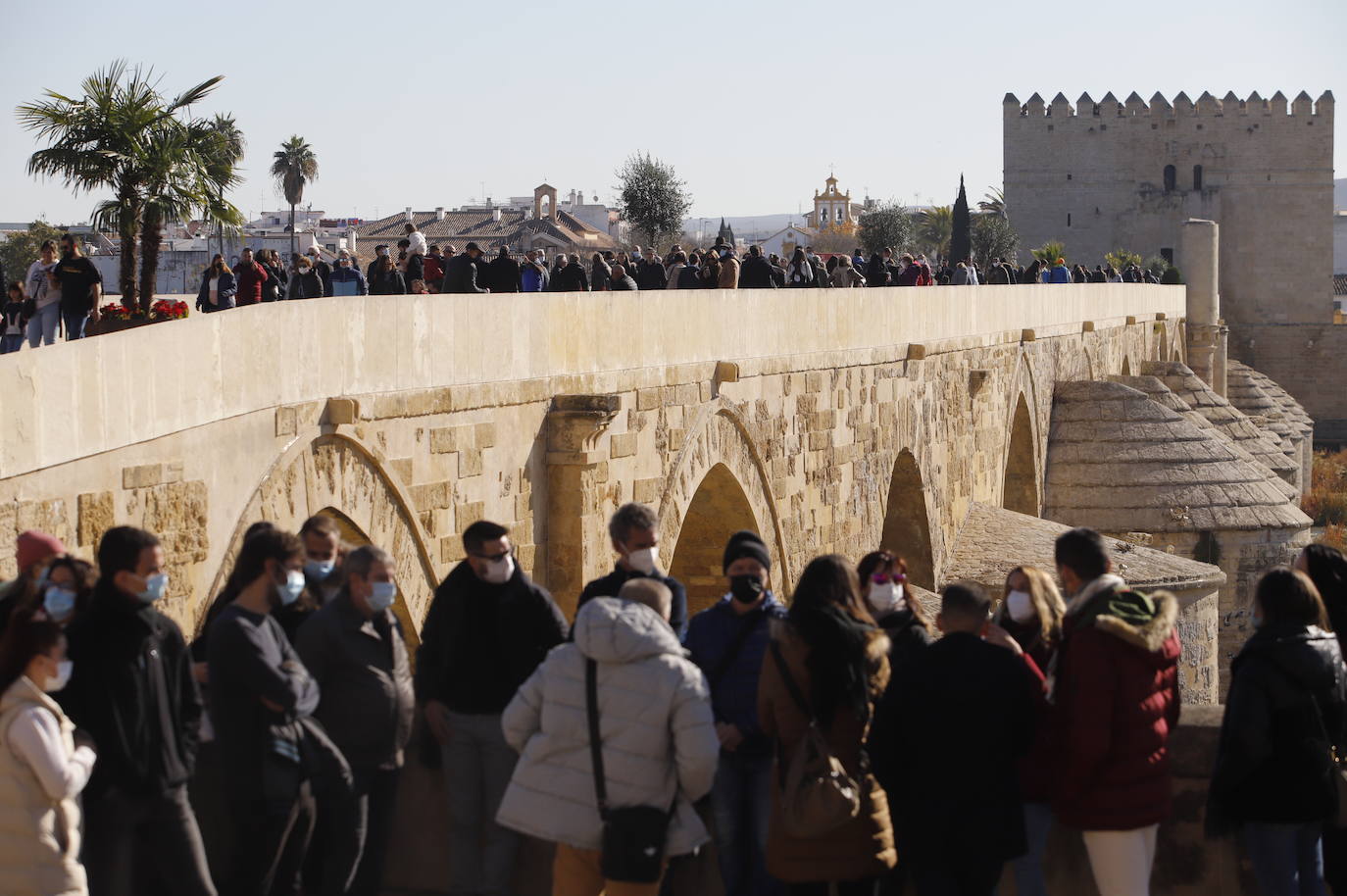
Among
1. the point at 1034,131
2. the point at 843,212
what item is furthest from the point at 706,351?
the point at 843,212

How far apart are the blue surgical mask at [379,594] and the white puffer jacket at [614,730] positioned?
531mm

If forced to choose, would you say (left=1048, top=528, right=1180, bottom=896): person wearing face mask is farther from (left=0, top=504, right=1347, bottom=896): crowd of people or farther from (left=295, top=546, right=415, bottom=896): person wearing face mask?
(left=295, top=546, right=415, bottom=896): person wearing face mask

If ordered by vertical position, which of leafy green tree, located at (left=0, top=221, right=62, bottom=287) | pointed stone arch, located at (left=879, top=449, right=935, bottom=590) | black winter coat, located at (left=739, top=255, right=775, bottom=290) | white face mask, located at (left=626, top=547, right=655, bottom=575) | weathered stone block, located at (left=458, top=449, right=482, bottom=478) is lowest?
pointed stone arch, located at (left=879, top=449, right=935, bottom=590)

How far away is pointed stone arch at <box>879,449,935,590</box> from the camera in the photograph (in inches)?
585

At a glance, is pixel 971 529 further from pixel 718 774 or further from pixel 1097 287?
pixel 718 774

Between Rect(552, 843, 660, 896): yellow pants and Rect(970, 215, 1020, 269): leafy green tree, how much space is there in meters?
46.7

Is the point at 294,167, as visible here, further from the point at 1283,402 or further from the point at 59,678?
the point at 59,678

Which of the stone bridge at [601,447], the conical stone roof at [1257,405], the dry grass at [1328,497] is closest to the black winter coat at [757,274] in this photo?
the stone bridge at [601,447]

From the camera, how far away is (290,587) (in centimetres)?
431

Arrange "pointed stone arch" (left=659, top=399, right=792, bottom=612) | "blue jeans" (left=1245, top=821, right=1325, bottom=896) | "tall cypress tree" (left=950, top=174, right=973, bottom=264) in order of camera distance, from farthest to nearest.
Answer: "tall cypress tree" (left=950, top=174, right=973, bottom=264) < "pointed stone arch" (left=659, top=399, right=792, bottom=612) < "blue jeans" (left=1245, top=821, right=1325, bottom=896)

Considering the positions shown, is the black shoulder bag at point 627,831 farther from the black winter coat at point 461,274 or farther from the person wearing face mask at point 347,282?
the person wearing face mask at point 347,282

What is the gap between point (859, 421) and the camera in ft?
42.6

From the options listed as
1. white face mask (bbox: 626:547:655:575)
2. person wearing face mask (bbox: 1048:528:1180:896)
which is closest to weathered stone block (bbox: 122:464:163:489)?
white face mask (bbox: 626:547:655:575)

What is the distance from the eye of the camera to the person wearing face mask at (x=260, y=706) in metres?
4.11
